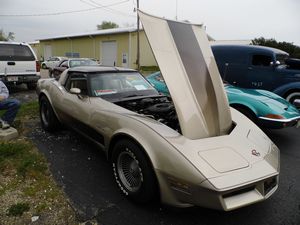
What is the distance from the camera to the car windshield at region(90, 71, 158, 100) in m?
3.71

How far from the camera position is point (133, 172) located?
106 inches

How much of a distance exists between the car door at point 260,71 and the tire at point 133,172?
18.8 ft

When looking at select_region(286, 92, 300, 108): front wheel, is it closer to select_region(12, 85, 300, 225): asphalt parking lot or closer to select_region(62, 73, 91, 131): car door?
select_region(12, 85, 300, 225): asphalt parking lot

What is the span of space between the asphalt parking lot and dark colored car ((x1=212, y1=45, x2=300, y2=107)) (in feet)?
11.2

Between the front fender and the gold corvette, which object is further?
the front fender

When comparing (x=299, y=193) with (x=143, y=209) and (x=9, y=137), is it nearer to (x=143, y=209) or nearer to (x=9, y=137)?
(x=143, y=209)

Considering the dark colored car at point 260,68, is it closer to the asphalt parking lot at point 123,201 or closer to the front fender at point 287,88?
the front fender at point 287,88

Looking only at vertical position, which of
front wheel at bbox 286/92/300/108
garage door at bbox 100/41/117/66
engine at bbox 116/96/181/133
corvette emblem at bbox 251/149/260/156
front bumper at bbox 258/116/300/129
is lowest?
front bumper at bbox 258/116/300/129

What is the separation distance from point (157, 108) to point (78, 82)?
4.96 ft

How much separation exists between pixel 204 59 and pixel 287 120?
7.26ft

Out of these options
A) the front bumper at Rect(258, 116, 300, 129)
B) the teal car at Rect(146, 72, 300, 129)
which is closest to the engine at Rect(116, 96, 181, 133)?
the teal car at Rect(146, 72, 300, 129)

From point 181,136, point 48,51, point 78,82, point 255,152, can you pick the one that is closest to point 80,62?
point 78,82

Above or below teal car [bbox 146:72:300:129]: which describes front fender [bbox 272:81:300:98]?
above

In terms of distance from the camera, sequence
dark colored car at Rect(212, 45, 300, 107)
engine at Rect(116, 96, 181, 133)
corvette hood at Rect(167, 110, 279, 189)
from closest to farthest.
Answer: corvette hood at Rect(167, 110, 279, 189) → engine at Rect(116, 96, 181, 133) → dark colored car at Rect(212, 45, 300, 107)
